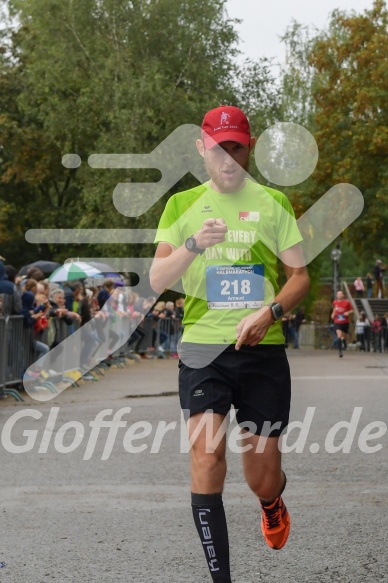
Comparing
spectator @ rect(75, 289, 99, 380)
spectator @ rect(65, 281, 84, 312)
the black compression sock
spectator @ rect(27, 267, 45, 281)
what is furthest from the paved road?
spectator @ rect(75, 289, 99, 380)

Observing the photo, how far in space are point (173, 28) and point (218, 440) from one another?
4580 centimetres

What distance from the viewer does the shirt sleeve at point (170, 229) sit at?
5.34 meters

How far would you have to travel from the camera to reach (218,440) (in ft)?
17.0

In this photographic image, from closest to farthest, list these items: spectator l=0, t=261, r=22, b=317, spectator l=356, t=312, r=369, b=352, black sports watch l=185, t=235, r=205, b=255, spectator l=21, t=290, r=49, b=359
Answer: black sports watch l=185, t=235, r=205, b=255
spectator l=0, t=261, r=22, b=317
spectator l=21, t=290, r=49, b=359
spectator l=356, t=312, r=369, b=352

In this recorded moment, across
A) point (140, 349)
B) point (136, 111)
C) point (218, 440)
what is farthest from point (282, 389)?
point (136, 111)

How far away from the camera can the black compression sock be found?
5.01 metres

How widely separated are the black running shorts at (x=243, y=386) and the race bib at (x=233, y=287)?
6.7 inches

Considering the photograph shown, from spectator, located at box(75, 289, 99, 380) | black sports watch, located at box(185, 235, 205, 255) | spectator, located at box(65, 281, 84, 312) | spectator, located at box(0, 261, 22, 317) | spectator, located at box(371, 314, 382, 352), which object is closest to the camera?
black sports watch, located at box(185, 235, 205, 255)

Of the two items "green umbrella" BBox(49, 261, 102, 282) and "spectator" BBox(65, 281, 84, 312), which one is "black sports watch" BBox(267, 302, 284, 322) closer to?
"spectator" BBox(65, 281, 84, 312)

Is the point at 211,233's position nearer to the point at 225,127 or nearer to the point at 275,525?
the point at 225,127

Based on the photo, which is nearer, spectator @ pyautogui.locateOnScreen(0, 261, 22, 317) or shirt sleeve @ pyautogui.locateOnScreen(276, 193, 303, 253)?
shirt sleeve @ pyautogui.locateOnScreen(276, 193, 303, 253)

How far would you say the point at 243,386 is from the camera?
17.6ft

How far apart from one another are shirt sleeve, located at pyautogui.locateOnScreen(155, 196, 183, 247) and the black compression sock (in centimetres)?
101

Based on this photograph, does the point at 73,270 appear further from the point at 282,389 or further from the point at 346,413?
the point at 282,389
